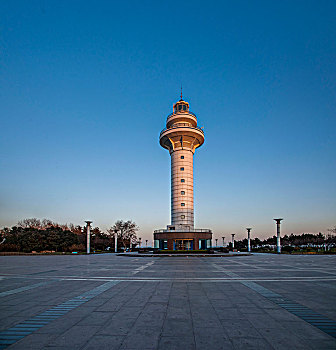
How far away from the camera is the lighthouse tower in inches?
2469

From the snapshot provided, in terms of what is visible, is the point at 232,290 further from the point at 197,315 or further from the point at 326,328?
→ the point at 326,328

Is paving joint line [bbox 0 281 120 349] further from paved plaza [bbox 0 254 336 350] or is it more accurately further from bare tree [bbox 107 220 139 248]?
bare tree [bbox 107 220 139 248]

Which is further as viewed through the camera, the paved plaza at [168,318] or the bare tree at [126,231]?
the bare tree at [126,231]

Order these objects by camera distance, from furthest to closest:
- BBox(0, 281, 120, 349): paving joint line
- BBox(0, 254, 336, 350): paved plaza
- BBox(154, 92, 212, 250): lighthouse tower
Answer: BBox(154, 92, 212, 250): lighthouse tower
BBox(0, 281, 120, 349): paving joint line
BBox(0, 254, 336, 350): paved plaza

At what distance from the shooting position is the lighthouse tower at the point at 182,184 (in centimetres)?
6272

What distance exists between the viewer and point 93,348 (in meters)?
5.10

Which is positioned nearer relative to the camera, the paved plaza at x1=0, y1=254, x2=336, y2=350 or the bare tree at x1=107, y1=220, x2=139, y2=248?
the paved plaza at x1=0, y1=254, x2=336, y2=350

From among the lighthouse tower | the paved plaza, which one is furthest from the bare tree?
the paved plaza

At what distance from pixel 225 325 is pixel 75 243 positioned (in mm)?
64595

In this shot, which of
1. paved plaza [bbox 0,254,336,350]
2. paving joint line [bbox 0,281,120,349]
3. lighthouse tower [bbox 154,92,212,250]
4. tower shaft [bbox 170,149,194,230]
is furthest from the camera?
tower shaft [bbox 170,149,194,230]

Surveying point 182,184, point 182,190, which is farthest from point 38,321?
point 182,184

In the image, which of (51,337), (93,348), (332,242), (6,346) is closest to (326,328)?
(93,348)

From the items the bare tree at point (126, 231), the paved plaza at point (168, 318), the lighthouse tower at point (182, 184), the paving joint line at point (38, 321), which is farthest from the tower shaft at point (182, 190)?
the paving joint line at point (38, 321)

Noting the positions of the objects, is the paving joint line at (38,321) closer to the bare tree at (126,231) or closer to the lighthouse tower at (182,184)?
the lighthouse tower at (182,184)
